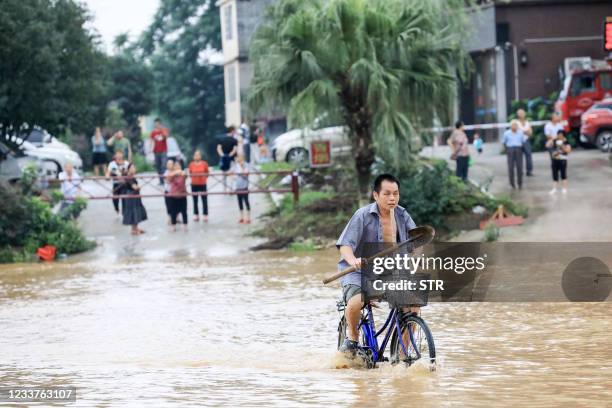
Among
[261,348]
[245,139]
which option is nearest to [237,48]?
[245,139]

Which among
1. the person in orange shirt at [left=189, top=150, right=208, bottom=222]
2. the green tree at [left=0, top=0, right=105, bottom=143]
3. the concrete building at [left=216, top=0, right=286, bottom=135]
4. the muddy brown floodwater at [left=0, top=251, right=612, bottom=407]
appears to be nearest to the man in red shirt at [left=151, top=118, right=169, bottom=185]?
the green tree at [left=0, top=0, right=105, bottom=143]

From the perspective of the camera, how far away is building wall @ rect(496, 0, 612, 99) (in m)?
43.8

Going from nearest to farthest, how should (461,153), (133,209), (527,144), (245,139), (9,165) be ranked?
(133,209) → (461,153) → (527,144) → (9,165) → (245,139)

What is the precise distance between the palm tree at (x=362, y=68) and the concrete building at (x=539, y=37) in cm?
1539

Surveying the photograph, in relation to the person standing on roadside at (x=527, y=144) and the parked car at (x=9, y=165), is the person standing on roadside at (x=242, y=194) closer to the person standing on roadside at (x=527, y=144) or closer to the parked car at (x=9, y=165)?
the parked car at (x=9, y=165)

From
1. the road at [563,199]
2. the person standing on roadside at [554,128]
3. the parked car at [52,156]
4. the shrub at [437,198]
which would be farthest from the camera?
the parked car at [52,156]

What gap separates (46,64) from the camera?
32.5 meters

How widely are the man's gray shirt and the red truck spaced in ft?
94.2

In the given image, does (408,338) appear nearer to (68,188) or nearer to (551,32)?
(68,188)

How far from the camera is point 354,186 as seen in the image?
29406mm

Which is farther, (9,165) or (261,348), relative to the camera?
(9,165)

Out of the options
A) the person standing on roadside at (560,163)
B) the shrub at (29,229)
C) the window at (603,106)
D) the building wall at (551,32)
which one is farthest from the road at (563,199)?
the shrub at (29,229)

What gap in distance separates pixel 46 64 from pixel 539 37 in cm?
1763

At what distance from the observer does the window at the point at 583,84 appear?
39156 mm
